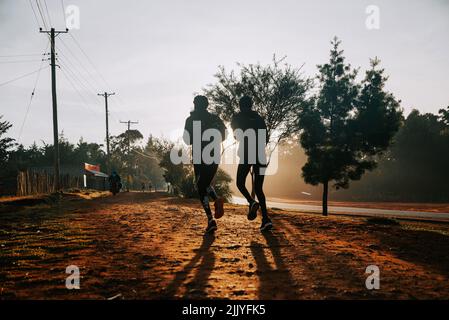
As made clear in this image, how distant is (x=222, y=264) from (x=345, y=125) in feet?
76.4

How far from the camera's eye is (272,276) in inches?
118

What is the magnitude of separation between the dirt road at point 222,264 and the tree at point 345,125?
18743mm

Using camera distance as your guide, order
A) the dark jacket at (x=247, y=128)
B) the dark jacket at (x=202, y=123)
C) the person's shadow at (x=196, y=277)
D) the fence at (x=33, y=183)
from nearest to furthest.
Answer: the person's shadow at (x=196, y=277) → the dark jacket at (x=247, y=128) → the dark jacket at (x=202, y=123) → the fence at (x=33, y=183)

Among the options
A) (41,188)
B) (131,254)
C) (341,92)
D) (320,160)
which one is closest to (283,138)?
(320,160)

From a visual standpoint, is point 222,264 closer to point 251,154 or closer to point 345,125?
point 251,154

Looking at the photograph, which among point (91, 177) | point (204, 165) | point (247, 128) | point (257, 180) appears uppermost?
point (247, 128)

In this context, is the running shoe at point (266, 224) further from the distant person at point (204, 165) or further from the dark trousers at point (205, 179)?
the dark trousers at point (205, 179)

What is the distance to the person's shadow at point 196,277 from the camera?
250 cm

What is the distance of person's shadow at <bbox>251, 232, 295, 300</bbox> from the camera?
99.0 inches

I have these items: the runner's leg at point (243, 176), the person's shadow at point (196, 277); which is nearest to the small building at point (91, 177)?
the runner's leg at point (243, 176)

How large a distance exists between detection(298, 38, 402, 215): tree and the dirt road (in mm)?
18743

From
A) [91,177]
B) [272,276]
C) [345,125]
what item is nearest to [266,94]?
[345,125]

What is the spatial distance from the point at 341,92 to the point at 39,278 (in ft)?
82.9
